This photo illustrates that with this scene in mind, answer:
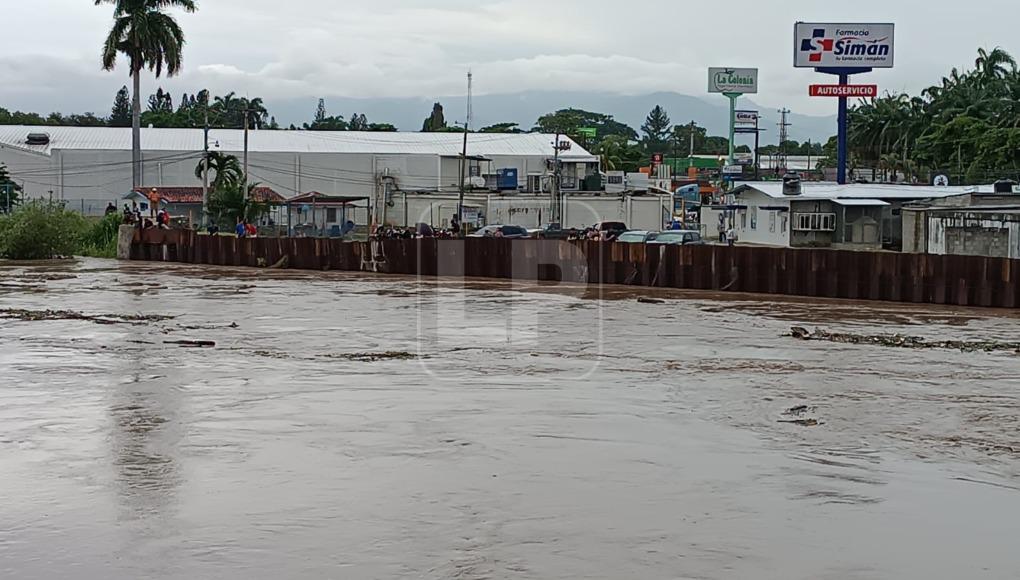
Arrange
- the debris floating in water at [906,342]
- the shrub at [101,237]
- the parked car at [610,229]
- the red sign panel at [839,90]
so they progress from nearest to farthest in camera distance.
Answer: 1. the debris floating in water at [906,342]
2. the parked car at [610,229]
3. the shrub at [101,237]
4. the red sign panel at [839,90]

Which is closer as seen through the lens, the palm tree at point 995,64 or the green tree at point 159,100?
the palm tree at point 995,64

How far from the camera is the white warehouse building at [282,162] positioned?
8356cm

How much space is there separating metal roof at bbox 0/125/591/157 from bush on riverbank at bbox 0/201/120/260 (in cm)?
3354

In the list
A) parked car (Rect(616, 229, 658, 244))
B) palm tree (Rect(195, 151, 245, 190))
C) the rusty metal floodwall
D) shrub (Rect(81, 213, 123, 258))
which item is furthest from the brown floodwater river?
palm tree (Rect(195, 151, 245, 190))

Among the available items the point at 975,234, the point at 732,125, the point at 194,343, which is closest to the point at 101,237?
the point at 194,343

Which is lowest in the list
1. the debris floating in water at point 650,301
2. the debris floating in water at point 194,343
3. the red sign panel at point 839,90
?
the debris floating in water at point 194,343

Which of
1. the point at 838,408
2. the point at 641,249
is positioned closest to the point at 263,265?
the point at 641,249

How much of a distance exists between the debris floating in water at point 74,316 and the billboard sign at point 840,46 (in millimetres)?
53331

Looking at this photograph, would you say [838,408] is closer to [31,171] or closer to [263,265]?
[263,265]

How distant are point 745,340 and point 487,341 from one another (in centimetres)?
484

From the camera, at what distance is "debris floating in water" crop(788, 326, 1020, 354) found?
22.9 metres

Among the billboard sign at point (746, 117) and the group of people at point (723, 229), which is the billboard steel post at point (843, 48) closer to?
the group of people at point (723, 229)

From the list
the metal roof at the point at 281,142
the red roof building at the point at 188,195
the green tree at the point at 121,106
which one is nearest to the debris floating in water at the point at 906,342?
the red roof building at the point at 188,195

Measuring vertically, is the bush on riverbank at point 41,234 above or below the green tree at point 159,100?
below
